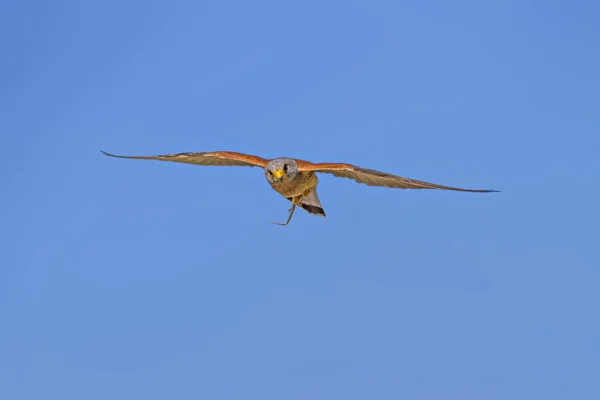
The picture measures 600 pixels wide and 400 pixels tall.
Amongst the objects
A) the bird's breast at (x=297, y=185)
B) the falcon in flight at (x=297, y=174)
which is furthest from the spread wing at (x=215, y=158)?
the bird's breast at (x=297, y=185)

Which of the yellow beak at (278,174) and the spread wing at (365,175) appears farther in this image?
the yellow beak at (278,174)

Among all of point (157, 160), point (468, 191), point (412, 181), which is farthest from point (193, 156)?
point (468, 191)

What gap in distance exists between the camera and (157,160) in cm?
4253

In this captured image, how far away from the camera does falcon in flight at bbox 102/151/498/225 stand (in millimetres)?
37031

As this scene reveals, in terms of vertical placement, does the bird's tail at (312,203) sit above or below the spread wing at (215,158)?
below

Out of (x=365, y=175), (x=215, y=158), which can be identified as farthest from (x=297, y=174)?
(x=215, y=158)

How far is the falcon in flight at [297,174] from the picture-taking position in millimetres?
37031

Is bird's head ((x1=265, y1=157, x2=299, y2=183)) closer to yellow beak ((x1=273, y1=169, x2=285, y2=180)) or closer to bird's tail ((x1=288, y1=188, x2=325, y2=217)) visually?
yellow beak ((x1=273, y1=169, x2=285, y2=180))

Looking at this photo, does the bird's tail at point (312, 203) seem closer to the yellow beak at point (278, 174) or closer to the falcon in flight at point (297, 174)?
the falcon in flight at point (297, 174)

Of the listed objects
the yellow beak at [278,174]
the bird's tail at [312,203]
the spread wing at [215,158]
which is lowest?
the yellow beak at [278,174]

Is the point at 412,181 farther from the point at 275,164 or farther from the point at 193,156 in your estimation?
the point at 193,156

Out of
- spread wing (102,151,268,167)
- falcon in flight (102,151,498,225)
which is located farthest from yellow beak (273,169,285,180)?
spread wing (102,151,268,167)

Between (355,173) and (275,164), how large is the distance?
2995mm

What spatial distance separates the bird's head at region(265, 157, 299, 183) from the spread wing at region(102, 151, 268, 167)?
1.54m
